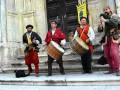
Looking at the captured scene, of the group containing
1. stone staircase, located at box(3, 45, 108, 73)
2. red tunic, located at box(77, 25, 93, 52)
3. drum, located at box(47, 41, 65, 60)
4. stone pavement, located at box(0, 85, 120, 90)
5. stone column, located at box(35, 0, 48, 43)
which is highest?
stone column, located at box(35, 0, 48, 43)

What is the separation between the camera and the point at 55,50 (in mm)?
7609

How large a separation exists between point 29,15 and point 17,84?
4.71 m

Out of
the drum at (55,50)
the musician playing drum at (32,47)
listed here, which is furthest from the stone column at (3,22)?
the drum at (55,50)

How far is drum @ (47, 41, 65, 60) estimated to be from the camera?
755 cm

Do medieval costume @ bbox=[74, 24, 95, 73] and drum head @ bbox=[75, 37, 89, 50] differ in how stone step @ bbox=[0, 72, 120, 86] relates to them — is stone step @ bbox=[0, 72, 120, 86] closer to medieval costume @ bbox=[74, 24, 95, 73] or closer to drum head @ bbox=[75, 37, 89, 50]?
drum head @ bbox=[75, 37, 89, 50]

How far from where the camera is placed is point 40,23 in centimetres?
1127

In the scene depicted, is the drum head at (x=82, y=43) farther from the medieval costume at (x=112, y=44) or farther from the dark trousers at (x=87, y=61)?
the medieval costume at (x=112, y=44)

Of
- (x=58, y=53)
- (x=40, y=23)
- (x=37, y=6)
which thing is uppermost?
(x=37, y=6)

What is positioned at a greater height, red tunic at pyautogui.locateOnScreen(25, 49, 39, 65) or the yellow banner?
the yellow banner

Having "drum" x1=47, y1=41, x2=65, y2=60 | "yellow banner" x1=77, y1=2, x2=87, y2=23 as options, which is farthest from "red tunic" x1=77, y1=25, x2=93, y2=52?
"yellow banner" x1=77, y1=2, x2=87, y2=23

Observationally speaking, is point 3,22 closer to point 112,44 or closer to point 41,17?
point 41,17

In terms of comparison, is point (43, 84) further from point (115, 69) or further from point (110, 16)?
point (110, 16)

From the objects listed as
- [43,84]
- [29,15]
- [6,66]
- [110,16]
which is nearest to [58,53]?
[43,84]

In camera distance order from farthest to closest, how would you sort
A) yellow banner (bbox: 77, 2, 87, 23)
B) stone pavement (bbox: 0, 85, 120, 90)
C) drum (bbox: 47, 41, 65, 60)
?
yellow banner (bbox: 77, 2, 87, 23)
drum (bbox: 47, 41, 65, 60)
stone pavement (bbox: 0, 85, 120, 90)
